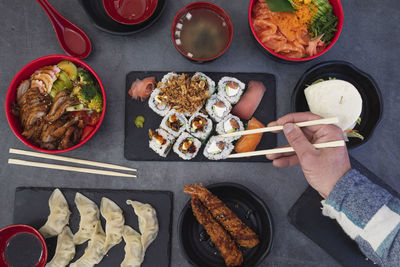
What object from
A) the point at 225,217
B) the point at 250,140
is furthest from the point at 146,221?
the point at 250,140

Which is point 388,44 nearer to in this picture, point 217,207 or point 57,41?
point 217,207

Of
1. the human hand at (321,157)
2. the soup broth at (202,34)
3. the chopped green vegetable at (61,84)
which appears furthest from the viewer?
the soup broth at (202,34)

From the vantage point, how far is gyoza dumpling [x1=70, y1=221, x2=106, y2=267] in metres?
2.04

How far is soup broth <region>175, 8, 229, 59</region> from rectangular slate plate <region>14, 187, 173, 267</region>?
1.03m

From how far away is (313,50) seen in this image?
1.96 metres

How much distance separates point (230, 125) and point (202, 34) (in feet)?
2.21

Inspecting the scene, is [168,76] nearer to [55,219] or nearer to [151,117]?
[151,117]

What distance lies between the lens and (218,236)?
1.97 meters

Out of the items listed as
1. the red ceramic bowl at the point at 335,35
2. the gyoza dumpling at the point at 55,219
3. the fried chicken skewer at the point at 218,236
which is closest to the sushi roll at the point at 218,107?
the red ceramic bowl at the point at 335,35

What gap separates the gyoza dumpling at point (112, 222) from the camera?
6.77ft

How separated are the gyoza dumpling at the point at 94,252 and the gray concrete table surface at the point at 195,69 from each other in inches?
13.7

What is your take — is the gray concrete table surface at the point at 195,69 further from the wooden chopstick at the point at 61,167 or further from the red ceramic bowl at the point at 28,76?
the red ceramic bowl at the point at 28,76

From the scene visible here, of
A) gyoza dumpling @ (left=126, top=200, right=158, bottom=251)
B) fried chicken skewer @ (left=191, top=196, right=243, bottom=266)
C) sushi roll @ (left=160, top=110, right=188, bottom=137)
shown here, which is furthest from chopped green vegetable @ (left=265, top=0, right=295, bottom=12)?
gyoza dumpling @ (left=126, top=200, right=158, bottom=251)

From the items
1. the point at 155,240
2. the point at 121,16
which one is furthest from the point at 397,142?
the point at 121,16
